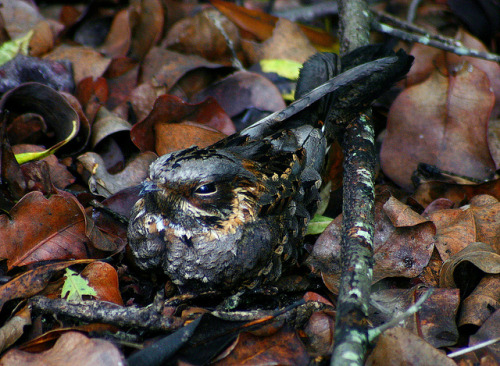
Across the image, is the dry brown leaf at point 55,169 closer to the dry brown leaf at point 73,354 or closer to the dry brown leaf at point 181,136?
the dry brown leaf at point 181,136

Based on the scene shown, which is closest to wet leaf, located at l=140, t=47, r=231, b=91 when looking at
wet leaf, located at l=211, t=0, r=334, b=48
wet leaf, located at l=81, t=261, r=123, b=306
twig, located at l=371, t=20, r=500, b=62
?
wet leaf, located at l=211, t=0, r=334, b=48

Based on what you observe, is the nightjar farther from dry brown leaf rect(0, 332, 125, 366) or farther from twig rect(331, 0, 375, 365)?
dry brown leaf rect(0, 332, 125, 366)

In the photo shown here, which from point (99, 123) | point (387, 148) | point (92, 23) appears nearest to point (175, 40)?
point (92, 23)

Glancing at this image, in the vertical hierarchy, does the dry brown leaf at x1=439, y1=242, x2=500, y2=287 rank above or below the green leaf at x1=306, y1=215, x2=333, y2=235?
above

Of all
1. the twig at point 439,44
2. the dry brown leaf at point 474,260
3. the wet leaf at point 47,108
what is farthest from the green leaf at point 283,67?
the dry brown leaf at point 474,260

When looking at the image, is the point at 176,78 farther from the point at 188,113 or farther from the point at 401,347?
the point at 401,347

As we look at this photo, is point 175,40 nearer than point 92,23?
Yes
